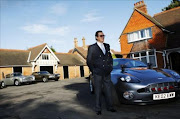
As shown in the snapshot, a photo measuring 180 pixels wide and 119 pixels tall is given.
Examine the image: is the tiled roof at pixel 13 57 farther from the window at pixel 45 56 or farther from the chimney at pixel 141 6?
the chimney at pixel 141 6

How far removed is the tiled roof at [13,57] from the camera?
2430 centimetres

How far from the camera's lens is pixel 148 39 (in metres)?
20.2

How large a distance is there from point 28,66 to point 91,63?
2488 cm

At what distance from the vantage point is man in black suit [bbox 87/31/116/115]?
3.53 metres

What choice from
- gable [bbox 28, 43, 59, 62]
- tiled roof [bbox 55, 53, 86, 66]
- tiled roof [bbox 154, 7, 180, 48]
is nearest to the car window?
tiled roof [bbox 154, 7, 180, 48]

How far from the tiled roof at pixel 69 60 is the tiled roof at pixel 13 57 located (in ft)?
22.1

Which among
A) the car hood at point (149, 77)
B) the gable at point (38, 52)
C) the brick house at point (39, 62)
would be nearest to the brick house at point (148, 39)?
the brick house at point (39, 62)

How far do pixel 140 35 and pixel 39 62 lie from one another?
16.9m

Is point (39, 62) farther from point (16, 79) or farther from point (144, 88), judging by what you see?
point (144, 88)

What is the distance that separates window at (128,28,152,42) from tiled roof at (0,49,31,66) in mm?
16557

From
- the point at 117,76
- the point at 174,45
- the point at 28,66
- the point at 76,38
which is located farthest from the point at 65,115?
the point at 76,38

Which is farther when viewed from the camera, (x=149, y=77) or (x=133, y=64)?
(x=133, y=64)

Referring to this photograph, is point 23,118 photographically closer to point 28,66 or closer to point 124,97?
point 124,97

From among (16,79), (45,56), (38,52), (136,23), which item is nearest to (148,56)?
(136,23)
